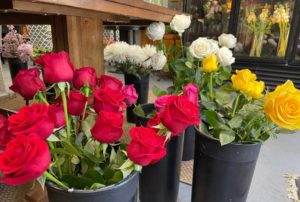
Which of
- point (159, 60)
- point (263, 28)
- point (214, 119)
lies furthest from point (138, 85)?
point (263, 28)

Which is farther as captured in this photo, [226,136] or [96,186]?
[226,136]

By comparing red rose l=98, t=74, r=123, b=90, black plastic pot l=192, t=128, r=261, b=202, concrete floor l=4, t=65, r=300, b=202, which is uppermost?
red rose l=98, t=74, r=123, b=90

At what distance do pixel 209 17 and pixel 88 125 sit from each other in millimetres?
2268

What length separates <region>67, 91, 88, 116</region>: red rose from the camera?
0.38 meters

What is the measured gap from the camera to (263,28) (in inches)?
82.0

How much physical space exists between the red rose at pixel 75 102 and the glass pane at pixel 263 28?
6.71 feet

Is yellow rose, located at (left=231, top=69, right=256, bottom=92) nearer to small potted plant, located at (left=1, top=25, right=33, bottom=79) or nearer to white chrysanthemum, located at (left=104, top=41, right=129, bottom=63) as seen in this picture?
white chrysanthemum, located at (left=104, top=41, right=129, bottom=63)

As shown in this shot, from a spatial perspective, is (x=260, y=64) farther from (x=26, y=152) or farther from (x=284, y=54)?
(x=26, y=152)

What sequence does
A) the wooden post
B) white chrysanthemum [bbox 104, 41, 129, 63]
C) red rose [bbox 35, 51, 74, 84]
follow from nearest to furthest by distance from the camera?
1. red rose [bbox 35, 51, 74, 84]
2. the wooden post
3. white chrysanthemum [bbox 104, 41, 129, 63]

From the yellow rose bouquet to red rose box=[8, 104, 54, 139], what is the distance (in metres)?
0.35

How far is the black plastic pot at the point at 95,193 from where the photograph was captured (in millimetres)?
324

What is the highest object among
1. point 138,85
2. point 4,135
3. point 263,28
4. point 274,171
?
point 263,28

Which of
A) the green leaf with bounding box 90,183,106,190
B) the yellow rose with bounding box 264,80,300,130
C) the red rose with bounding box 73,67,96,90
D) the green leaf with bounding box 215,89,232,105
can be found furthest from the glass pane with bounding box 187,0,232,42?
the green leaf with bounding box 90,183,106,190

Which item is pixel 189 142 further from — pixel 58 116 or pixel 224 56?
pixel 58 116
